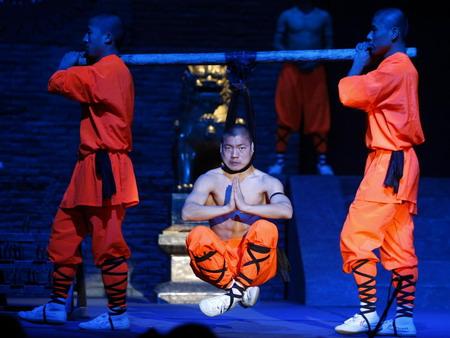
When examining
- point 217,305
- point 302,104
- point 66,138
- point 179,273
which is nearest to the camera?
point 217,305

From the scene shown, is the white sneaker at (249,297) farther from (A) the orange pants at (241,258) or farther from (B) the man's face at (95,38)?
(B) the man's face at (95,38)

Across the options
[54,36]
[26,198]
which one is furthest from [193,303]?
[54,36]

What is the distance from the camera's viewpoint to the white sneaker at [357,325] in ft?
15.1

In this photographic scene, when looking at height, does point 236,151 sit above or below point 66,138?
below

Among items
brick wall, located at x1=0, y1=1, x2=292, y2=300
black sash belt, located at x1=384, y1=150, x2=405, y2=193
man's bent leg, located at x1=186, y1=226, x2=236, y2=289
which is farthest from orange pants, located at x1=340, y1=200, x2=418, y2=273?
brick wall, located at x1=0, y1=1, x2=292, y2=300

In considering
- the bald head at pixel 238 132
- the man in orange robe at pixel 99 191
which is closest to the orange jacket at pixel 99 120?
the man in orange robe at pixel 99 191

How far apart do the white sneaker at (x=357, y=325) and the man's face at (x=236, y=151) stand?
3.16ft

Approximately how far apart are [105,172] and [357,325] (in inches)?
58.4

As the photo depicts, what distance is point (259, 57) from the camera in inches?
196

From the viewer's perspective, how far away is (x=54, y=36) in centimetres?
779

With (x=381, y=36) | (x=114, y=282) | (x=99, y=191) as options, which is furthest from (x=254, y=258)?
(x=381, y=36)

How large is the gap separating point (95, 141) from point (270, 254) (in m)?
1.06

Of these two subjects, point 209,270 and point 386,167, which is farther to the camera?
point 386,167

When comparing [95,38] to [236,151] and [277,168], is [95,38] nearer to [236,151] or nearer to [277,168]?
[236,151]
